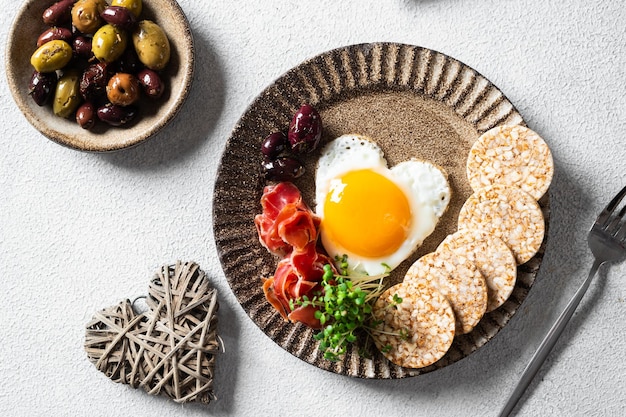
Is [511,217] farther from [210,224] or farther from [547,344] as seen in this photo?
[210,224]

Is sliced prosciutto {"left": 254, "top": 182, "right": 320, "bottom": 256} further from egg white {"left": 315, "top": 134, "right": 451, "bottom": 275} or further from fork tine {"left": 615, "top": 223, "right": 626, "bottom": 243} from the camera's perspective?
fork tine {"left": 615, "top": 223, "right": 626, "bottom": 243}

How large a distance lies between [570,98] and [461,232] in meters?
0.65

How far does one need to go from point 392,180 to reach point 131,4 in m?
1.09

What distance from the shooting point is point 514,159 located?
212 cm

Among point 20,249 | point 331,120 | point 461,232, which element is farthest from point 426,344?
point 20,249

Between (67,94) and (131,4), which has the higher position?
(131,4)

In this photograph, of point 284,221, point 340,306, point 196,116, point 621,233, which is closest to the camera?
point 340,306

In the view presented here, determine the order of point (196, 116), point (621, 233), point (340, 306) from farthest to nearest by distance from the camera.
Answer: point (196, 116), point (621, 233), point (340, 306)

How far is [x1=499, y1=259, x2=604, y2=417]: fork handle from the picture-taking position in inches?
86.8

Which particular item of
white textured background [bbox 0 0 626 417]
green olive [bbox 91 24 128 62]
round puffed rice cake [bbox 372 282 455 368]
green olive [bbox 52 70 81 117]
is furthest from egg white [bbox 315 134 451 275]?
green olive [bbox 52 70 81 117]

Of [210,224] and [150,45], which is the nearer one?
[150,45]

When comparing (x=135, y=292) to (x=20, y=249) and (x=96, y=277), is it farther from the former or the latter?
(x=20, y=249)

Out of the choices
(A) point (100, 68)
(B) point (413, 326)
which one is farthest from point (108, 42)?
(B) point (413, 326)

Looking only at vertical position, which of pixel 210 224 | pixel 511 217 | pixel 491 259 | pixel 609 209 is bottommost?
pixel 210 224
